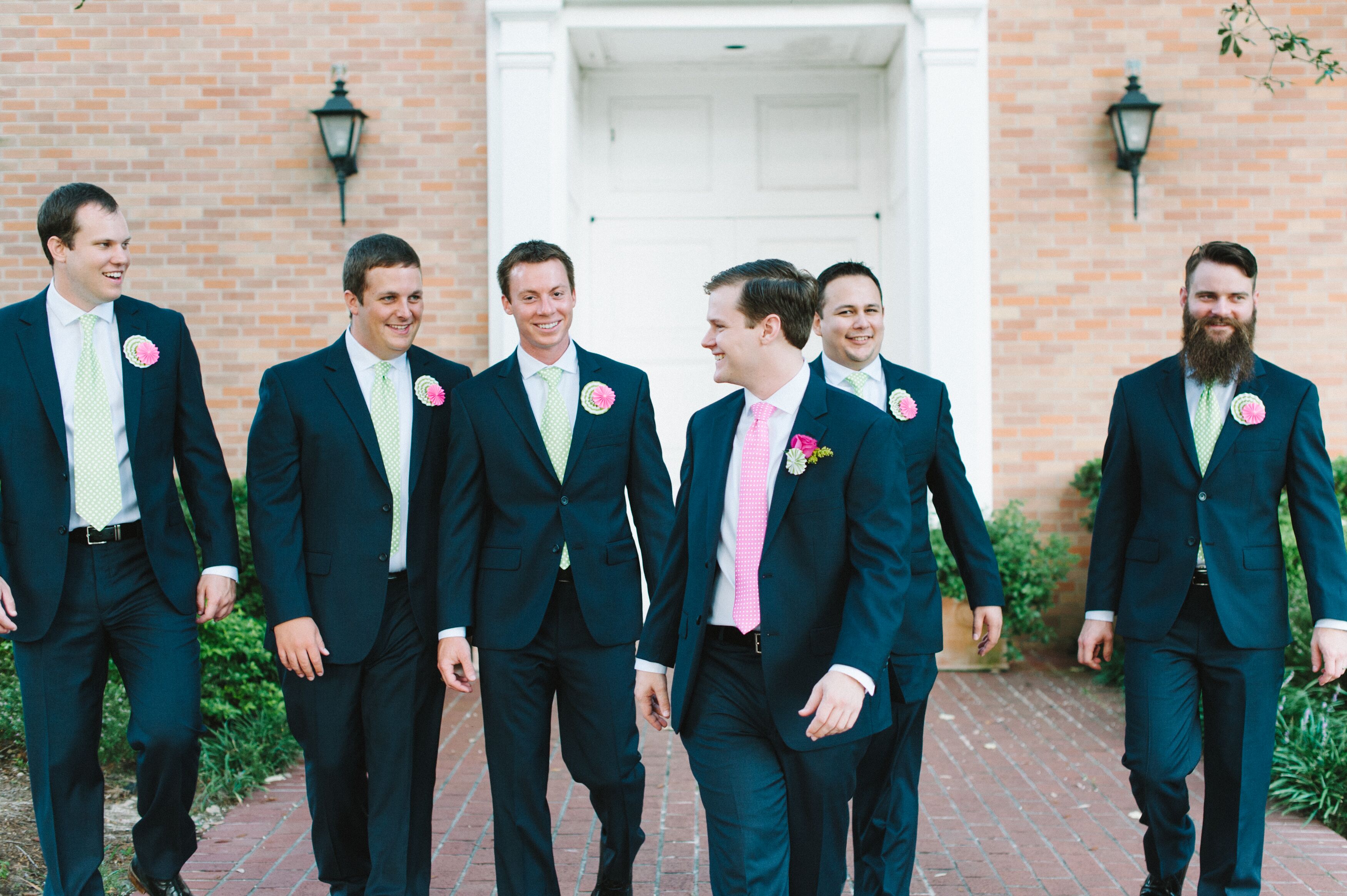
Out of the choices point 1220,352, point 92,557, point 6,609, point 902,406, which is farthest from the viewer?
point 902,406

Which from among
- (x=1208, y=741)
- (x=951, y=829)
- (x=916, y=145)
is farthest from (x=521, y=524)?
(x=916, y=145)

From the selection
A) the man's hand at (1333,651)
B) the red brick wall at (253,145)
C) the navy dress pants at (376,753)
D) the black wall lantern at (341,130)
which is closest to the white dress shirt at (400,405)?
the navy dress pants at (376,753)

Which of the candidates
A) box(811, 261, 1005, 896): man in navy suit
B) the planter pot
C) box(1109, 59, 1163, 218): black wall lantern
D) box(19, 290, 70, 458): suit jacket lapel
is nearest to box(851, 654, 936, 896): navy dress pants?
box(811, 261, 1005, 896): man in navy suit

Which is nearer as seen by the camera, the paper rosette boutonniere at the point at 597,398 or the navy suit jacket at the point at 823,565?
the navy suit jacket at the point at 823,565

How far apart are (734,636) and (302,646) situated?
137 centimetres

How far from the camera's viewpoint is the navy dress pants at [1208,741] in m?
3.51

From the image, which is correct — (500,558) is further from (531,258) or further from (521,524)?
(531,258)

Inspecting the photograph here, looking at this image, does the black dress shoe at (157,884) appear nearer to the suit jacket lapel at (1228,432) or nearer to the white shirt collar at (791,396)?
the white shirt collar at (791,396)

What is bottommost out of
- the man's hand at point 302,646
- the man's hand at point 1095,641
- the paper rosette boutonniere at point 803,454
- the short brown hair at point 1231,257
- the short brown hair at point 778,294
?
the man's hand at point 1095,641

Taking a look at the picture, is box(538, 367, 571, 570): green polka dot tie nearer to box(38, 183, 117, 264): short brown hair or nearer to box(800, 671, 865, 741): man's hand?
box(800, 671, 865, 741): man's hand

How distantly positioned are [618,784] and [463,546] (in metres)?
0.91

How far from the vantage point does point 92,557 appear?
3525mm

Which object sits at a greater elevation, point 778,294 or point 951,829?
point 778,294

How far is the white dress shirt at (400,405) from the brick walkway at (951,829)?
137 cm
